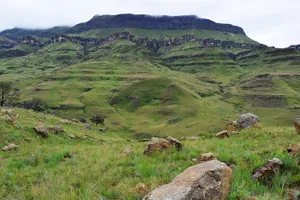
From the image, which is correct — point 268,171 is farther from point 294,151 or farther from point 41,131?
point 41,131

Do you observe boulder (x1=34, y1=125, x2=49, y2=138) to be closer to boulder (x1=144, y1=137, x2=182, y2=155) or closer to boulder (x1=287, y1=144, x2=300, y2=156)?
boulder (x1=144, y1=137, x2=182, y2=155)

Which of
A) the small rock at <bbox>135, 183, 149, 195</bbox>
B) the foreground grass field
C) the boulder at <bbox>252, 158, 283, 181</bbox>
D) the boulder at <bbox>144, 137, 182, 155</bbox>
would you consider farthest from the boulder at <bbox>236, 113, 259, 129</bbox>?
the small rock at <bbox>135, 183, 149, 195</bbox>

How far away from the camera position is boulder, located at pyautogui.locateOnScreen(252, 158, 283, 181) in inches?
306

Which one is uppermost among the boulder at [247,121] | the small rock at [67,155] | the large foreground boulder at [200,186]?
the large foreground boulder at [200,186]

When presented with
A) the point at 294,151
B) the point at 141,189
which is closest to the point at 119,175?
the point at 141,189

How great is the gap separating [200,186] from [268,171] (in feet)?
10.7

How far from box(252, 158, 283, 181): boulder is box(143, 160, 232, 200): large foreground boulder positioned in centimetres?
176

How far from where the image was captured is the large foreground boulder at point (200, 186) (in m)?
5.31

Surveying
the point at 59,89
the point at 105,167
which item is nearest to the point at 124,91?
the point at 59,89

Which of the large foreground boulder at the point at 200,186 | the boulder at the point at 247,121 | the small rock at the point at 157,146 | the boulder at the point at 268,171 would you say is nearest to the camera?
the large foreground boulder at the point at 200,186

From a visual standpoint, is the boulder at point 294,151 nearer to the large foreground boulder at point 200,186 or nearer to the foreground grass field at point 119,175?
the foreground grass field at point 119,175

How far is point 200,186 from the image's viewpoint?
5.55 metres

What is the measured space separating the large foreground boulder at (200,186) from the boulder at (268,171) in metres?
1.76

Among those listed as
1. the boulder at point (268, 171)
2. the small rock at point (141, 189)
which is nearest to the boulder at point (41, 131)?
the small rock at point (141, 189)
